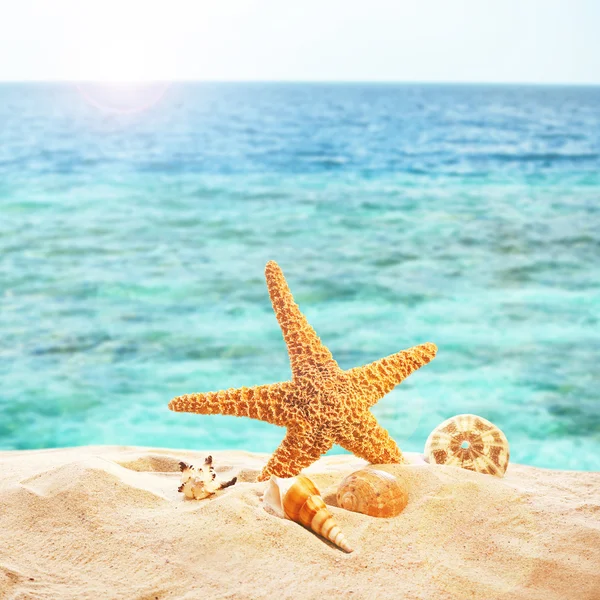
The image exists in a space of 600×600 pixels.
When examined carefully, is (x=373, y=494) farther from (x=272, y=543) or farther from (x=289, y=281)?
(x=289, y=281)

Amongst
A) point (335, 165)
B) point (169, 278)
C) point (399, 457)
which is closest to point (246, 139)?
point (335, 165)

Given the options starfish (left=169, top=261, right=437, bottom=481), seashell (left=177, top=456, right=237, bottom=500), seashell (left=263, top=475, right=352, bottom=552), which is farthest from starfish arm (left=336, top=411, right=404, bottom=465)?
seashell (left=177, top=456, right=237, bottom=500)

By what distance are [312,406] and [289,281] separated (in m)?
8.20

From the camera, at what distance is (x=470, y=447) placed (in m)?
3.43

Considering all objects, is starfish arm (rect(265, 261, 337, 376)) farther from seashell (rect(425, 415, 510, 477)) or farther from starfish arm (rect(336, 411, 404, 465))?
seashell (rect(425, 415, 510, 477))

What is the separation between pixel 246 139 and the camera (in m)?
29.1

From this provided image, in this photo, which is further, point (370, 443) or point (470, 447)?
point (470, 447)

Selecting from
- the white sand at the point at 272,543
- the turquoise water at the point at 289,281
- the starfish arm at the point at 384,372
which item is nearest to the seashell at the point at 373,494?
the white sand at the point at 272,543

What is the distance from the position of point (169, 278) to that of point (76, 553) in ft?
28.9

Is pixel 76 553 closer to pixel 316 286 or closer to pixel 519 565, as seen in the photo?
pixel 519 565

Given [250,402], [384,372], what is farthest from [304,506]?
[384,372]

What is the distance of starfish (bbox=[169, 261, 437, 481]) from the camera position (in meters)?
3.09

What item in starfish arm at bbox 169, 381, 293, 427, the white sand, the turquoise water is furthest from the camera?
the turquoise water

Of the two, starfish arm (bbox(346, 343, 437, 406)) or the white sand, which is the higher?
starfish arm (bbox(346, 343, 437, 406))
